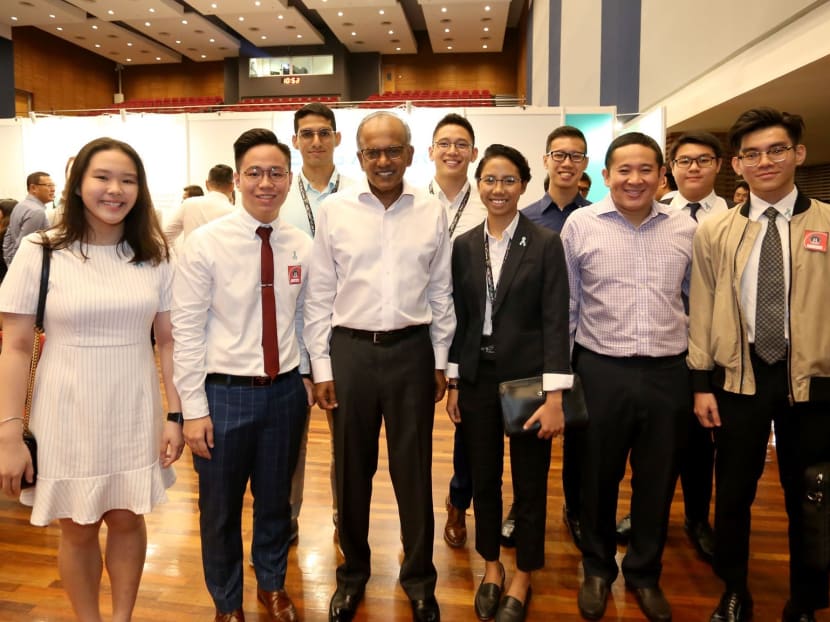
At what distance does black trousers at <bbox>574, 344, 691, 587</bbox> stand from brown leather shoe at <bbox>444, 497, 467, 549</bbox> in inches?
25.5

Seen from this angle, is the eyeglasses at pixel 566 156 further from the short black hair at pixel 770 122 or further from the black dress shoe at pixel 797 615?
the black dress shoe at pixel 797 615

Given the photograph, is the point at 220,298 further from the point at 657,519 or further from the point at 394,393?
the point at 657,519

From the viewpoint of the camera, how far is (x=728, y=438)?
2098 millimetres

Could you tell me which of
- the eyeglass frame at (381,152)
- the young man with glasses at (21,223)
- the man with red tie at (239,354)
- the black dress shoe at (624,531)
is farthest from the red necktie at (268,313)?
the young man with glasses at (21,223)

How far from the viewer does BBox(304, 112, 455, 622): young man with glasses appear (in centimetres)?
204

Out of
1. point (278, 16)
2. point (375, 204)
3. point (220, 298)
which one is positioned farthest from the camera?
point (278, 16)

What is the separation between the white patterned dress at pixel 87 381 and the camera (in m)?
1.70

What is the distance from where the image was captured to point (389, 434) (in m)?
2.11

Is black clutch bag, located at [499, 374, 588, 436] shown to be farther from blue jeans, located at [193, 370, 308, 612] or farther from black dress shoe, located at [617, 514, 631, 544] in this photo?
black dress shoe, located at [617, 514, 631, 544]

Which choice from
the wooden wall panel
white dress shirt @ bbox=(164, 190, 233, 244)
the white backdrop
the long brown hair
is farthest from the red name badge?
the wooden wall panel

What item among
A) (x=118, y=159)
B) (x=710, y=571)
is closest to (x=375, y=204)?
(x=118, y=159)

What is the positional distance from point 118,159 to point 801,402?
2346mm

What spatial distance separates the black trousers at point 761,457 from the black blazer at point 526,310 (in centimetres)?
65

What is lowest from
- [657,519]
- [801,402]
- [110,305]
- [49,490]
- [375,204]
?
[657,519]
